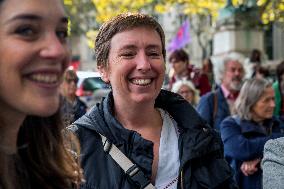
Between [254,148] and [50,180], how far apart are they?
282 centimetres

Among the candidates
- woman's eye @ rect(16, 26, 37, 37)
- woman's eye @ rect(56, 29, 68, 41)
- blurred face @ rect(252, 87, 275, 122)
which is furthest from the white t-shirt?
blurred face @ rect(252, 87, 275, 122)

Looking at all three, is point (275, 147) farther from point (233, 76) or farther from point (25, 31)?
point (233, 76)

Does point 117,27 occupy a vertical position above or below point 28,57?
above

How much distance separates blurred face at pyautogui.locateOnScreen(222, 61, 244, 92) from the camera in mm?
6199

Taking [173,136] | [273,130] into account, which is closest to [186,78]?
[273,130]

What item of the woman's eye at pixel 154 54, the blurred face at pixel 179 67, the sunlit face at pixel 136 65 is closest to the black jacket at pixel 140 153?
the sunlit face at pixel 136 65

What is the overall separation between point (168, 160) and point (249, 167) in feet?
5.94

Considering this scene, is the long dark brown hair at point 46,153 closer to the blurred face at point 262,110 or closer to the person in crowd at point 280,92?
the blurred face at point 262,110

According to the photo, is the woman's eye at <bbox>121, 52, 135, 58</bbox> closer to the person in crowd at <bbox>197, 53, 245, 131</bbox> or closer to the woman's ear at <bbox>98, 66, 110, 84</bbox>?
the woman's ear at <bbox>98, 66, 110, 84</bbox>

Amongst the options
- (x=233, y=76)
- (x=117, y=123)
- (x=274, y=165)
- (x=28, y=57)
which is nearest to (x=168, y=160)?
(x=117, y=123)

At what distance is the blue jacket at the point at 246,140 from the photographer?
14.1 feet

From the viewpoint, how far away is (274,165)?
2746mm

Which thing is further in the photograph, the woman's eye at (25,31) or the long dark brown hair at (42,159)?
the long dark brown hair at (42,159)

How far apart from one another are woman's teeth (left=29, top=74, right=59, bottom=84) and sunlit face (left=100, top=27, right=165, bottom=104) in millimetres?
1233
